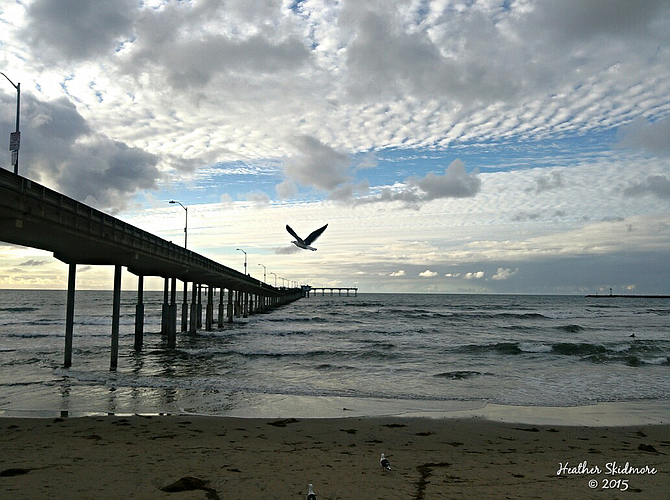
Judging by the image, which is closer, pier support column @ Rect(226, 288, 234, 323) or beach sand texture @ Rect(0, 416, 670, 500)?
beach sand texture @ Rect(0, 416, 670, 500)

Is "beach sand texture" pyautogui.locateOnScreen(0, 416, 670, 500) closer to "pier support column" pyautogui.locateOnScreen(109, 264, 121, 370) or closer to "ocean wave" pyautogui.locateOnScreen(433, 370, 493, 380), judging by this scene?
"ocean wave" pyautogui.locateOnScreen(433, 370, 493, 380)

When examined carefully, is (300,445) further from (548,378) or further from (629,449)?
(548,378)

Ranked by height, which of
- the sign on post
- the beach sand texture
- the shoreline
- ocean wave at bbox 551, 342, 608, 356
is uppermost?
the sign on post

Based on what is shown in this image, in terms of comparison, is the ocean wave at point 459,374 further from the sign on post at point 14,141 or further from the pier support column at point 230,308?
the pier support column at point 230,308

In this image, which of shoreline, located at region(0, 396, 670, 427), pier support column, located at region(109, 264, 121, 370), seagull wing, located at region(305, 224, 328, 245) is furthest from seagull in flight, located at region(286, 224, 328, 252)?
shoreline, located at region(0, 396, 670, 427)

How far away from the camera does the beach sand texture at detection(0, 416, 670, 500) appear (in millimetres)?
7988

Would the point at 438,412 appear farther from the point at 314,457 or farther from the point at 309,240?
the point at 309,240

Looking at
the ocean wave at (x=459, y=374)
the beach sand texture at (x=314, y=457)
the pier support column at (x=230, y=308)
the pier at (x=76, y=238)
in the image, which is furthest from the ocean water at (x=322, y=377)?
the pier support column at (x=230, y=308)

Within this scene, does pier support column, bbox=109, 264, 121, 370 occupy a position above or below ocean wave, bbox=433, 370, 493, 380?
above

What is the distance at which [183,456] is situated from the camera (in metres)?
10.0

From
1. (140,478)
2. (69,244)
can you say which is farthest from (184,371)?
(140,478)

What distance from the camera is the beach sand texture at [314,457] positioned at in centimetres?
799

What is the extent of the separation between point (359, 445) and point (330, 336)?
35340 mm

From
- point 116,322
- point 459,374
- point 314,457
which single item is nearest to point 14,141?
point 116,322
